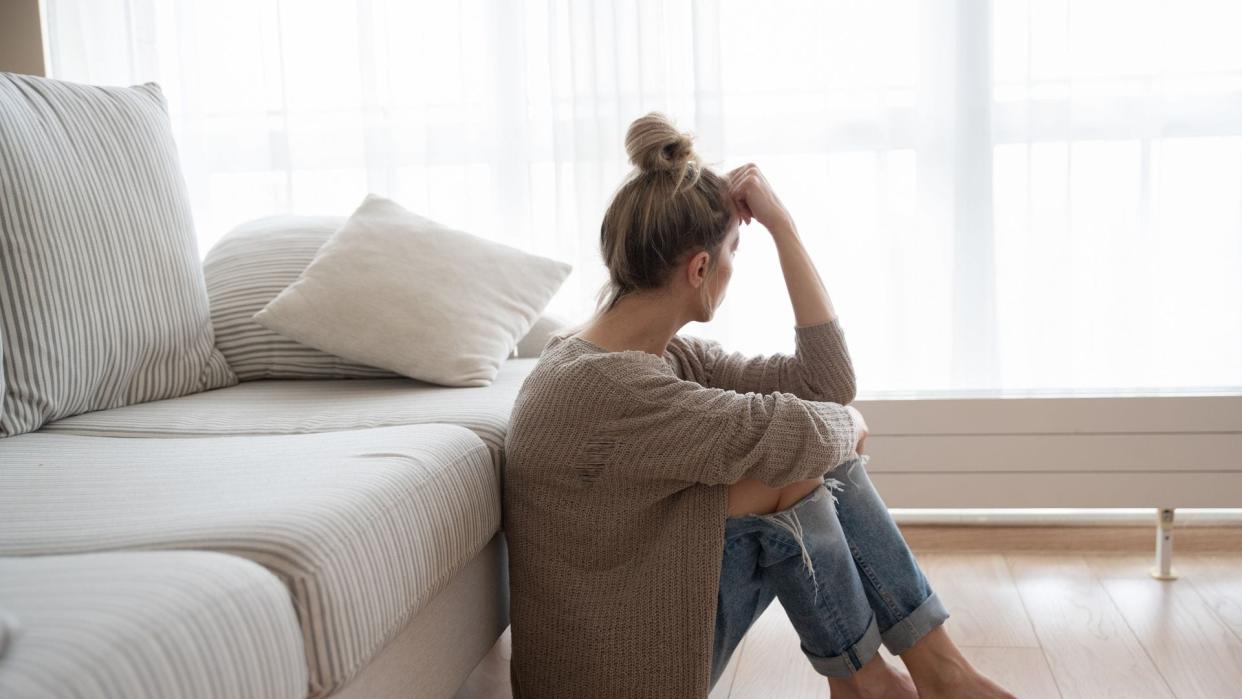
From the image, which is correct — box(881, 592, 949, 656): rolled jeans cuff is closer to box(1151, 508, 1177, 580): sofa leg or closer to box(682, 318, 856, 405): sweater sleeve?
box(682, 318, 856, 405): sweater sleeve

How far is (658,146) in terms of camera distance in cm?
144

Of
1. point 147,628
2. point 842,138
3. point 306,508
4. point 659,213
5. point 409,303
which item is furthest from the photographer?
point 842,138

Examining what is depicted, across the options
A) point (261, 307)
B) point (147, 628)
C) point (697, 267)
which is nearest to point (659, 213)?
point (697, 267)

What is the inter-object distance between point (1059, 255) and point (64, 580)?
6.79 feet

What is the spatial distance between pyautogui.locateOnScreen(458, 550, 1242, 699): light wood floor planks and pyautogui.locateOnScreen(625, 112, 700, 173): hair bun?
2.74 ft

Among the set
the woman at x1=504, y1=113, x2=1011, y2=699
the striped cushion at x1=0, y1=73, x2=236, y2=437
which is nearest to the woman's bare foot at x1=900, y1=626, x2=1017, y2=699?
the woman at x1=504, y1=113, x2=1011, y2=699

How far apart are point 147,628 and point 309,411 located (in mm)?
905

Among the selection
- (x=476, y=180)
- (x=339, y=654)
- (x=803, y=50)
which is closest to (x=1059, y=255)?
(x=803, y=50)

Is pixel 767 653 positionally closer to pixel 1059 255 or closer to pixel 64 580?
pixel 1059 255

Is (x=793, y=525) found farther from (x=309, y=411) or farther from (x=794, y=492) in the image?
(x=309, y=411)

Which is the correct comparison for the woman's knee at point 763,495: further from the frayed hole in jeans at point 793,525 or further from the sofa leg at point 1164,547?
the sofa leg at point 1164,547

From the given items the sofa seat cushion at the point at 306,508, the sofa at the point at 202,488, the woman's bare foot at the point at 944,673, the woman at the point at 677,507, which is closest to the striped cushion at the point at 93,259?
the sofa at the point at 202,488

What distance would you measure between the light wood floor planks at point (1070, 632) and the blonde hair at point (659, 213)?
28.3 inches

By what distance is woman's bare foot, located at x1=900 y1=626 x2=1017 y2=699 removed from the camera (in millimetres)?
1492
